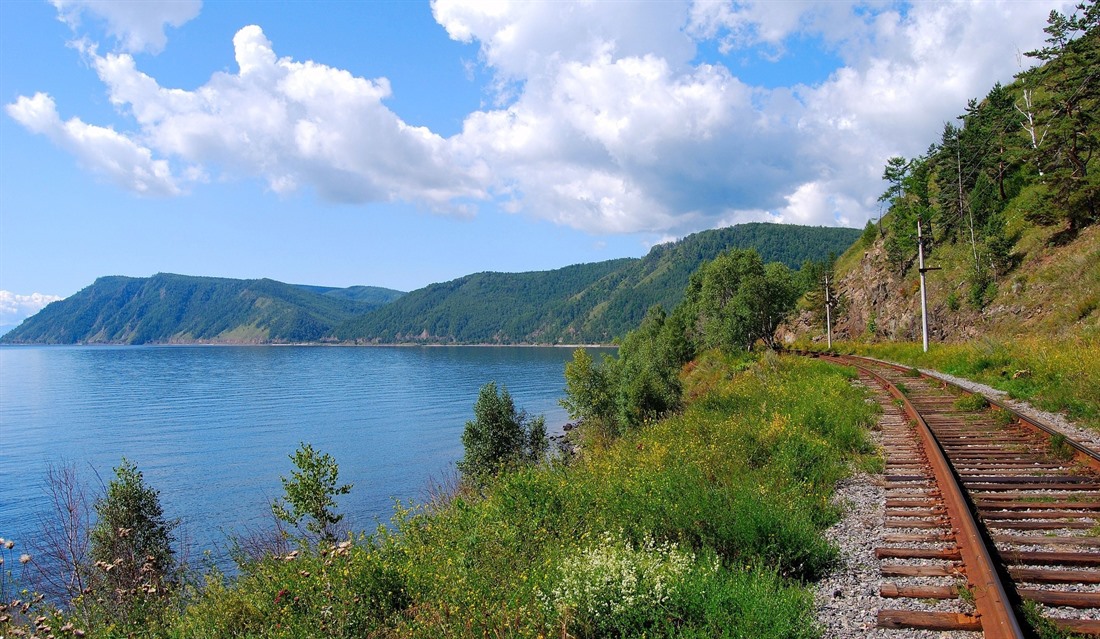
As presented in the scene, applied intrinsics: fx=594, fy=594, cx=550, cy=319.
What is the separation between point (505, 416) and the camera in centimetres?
3888

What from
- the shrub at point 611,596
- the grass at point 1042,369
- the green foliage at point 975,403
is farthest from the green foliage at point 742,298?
the shrub at point 611,596

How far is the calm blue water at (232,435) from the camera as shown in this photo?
34188mm

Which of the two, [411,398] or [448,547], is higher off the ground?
[448,547]

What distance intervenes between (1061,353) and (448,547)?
17.3m

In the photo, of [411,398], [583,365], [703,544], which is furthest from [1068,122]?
[411,398]

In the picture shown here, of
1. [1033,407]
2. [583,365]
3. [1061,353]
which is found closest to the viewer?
[1033,407]

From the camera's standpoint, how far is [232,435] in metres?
58.2

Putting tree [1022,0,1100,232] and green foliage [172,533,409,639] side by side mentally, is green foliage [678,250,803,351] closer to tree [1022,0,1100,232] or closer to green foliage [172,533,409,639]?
tree [1022,0,1100,232]

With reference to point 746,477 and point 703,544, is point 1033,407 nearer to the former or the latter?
point 746,477

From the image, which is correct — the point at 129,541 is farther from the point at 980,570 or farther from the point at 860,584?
the point at 980,570

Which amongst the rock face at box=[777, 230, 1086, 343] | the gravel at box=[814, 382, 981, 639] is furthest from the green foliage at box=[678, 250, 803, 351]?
the gravel at box=[814, 382, 981, 639]

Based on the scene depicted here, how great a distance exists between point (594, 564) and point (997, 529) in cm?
445

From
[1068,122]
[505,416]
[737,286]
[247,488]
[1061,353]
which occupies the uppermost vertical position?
[1068,122]

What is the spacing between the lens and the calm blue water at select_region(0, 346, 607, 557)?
34.2 meters
